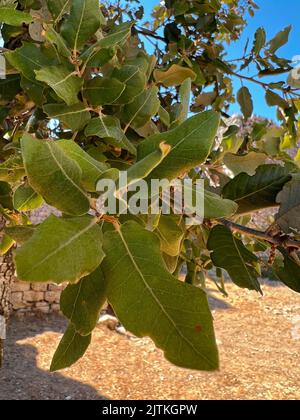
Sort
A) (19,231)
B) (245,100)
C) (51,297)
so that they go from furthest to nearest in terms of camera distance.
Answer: (51,297) < (245,100) < (19,231)

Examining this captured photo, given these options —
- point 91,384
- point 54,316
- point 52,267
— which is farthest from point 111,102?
point 54,316

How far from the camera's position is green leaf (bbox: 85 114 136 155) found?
25.3 inches

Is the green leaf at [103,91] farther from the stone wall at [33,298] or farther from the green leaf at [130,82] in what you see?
the stone wall at [33,298]

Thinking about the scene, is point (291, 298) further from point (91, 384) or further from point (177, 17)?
point (177, 17)

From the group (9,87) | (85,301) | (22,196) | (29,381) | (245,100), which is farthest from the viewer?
(29,381)

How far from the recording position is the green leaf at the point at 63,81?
62 cm

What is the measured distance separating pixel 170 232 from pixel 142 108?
0.18 metres

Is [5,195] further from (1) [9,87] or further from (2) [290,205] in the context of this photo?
(2) [290,205]

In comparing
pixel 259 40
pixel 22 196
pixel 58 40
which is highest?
pixel 259 40

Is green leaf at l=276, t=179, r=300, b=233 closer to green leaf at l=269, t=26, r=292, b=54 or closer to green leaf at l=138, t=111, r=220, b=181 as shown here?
green leaf at l=138, t=111, r=220, b=181

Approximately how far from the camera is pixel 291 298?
726 centimetres

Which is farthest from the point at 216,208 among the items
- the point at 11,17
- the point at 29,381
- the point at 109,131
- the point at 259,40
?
the point at 29,381

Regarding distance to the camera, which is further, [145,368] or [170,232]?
[145,368]

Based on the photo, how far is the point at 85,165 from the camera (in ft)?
1.57
